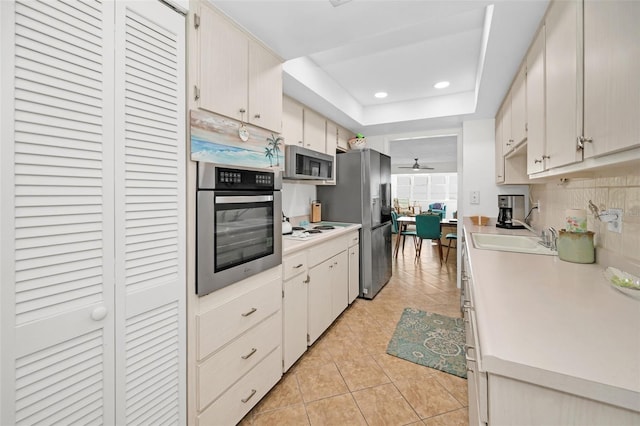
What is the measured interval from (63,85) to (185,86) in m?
0.47

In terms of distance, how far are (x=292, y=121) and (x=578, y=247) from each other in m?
2.27

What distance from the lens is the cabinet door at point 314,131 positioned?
112 inches

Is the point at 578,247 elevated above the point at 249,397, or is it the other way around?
the point at 578,247

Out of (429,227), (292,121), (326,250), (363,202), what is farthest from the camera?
(429,227)

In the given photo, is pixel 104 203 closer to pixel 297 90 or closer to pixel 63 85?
pixel 63 85

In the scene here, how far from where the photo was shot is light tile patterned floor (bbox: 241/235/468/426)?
5.18 ft

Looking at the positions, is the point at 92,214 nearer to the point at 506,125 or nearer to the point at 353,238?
the point at 353,238

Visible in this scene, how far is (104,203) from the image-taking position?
0.95 meters

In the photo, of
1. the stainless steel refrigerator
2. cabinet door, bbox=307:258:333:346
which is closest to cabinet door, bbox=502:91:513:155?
the stainless steel refrigerator

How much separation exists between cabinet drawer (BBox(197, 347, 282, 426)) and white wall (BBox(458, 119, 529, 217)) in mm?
3013

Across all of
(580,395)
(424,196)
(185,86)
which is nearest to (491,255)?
(580,395)

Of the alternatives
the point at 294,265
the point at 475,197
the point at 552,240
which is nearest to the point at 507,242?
the point at 552,240

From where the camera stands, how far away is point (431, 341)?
2371 millimetres

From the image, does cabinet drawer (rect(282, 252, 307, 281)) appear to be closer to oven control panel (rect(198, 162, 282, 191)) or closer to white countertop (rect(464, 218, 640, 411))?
oven control panel (rect(198, 162, 282, 191))
